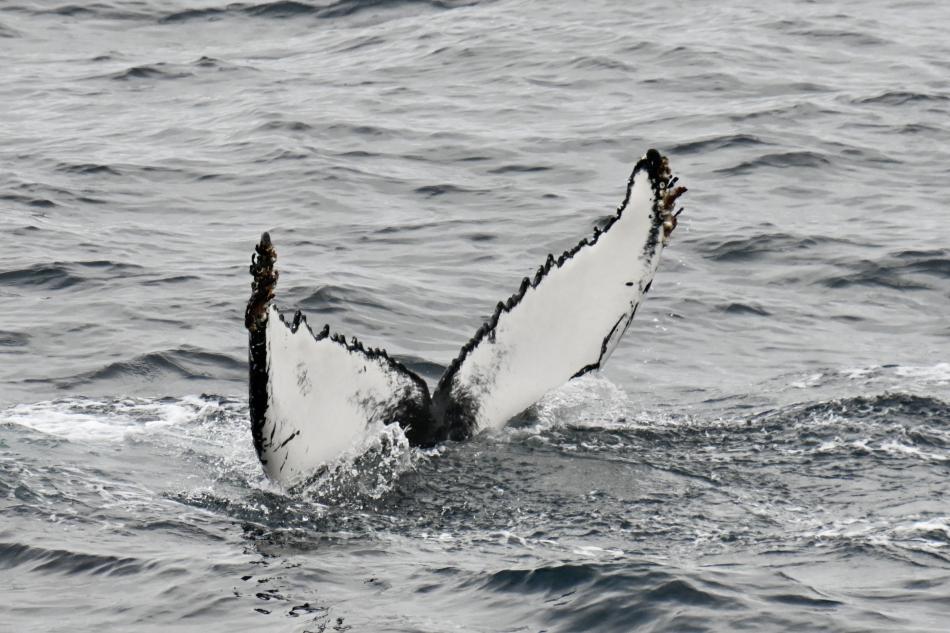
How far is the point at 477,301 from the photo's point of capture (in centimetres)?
1359

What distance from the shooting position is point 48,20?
2677 cm

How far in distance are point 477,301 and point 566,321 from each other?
15.5 ft

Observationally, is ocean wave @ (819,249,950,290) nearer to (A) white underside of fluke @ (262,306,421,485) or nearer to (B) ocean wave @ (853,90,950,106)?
(B) ocean wave @ (853,90,950,106)

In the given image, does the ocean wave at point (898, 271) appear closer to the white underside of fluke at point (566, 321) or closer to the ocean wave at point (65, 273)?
the white underside of fluke at point (566, 321)

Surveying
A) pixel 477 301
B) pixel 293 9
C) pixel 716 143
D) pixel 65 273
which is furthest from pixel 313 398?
pixel 293 9

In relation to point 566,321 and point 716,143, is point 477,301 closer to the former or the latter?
point 566,321

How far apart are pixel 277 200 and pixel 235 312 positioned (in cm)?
372

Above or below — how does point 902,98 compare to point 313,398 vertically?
below

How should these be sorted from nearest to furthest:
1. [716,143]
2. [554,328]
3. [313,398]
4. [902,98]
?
[313,398], [554,328], [716,143], [902,98]

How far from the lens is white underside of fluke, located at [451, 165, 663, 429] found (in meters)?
8.84

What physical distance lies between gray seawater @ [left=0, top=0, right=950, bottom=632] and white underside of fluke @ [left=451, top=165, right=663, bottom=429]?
331 mm

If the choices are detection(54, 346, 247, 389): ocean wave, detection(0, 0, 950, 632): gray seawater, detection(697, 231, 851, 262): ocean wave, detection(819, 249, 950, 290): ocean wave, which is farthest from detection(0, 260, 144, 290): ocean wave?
detection(819, 249, 950, 290): ocean wave

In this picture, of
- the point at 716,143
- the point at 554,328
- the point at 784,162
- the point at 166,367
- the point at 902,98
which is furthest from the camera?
the point at 902,98

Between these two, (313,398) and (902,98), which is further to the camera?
(902,98)
